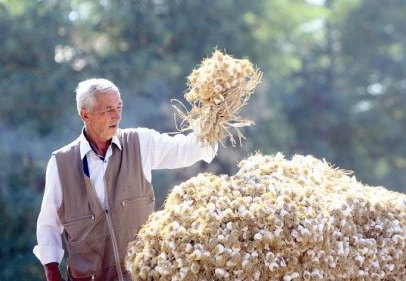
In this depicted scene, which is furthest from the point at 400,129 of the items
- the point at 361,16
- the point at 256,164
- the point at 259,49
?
the point at 256,164

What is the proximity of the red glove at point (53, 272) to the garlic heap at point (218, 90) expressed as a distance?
0.89 m

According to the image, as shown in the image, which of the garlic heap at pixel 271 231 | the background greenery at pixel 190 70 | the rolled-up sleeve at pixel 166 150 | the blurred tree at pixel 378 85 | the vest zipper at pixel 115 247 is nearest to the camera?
the garlic heap at pixel 271 231

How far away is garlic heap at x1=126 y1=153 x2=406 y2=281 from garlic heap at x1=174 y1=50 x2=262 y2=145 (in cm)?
22

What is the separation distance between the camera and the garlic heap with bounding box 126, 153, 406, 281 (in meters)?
3.48

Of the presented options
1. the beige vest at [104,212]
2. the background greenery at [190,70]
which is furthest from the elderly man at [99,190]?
the background greenery at [190,70]

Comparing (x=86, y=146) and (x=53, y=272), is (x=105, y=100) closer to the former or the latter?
(x=86, y=146)

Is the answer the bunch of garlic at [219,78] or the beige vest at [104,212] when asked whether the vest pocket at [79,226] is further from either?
the bunch of garlic at [219,78]

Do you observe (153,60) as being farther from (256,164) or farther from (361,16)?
(256,164)

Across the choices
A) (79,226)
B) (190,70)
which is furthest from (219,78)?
(190,70)

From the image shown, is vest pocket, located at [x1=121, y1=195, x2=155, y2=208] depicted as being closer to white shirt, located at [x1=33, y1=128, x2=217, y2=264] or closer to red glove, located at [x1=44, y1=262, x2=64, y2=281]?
white shirt, located at [x1=33, y1=128, x2=217, y2=264]

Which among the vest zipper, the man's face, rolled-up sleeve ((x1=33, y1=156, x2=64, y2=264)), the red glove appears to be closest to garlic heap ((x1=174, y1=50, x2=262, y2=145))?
the man's face

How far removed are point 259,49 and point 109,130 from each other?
12.6 metres

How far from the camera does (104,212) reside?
4.06 m

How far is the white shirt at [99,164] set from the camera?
4.13 meters
